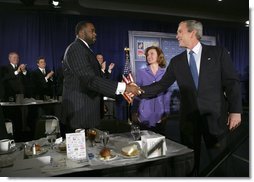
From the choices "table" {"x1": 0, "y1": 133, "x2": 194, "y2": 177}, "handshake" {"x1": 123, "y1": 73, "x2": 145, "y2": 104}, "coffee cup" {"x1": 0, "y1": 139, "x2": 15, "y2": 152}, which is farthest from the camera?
"handshake" {"x1": 123, "y1": 73, "x2": 145, "y2": 104}

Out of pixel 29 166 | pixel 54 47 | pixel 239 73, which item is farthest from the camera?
pixel 239 73

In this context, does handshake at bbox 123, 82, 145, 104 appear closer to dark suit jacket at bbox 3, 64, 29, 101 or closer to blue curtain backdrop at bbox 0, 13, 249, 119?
blue curtain backdrop at bbox 0, 13, 249, 119

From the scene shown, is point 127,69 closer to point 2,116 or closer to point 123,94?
point 123,94

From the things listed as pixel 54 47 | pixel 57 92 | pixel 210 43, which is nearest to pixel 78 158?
pixel 57 92

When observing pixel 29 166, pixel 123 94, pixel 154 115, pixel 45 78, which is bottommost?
pixel 29 166

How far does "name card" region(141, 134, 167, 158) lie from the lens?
1.37 m

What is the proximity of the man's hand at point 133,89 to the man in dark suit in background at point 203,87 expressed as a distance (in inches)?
1.2

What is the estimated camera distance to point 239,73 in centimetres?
151

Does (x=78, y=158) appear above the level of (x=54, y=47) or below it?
below

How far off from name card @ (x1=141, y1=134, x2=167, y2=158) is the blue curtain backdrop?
0.22 m

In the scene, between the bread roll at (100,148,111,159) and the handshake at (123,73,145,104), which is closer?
the bread roll at (100,148,111,159)

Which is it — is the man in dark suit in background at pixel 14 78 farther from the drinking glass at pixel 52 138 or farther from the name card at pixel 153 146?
the name card at pixel 153 146

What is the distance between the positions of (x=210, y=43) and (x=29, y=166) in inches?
47.7

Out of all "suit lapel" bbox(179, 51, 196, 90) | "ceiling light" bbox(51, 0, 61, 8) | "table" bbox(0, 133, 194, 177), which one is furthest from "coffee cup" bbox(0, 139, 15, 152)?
"suit lapel" bbox(179, 51, 196, 90)
